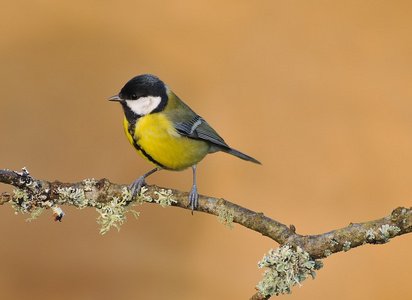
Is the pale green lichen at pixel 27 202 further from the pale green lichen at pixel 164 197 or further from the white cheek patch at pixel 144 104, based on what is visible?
the white cheek patch at pixel 144 104

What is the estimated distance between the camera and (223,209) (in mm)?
844

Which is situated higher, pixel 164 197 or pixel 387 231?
pixel 164 197

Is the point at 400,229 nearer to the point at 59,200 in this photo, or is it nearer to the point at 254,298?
the point at 254,298

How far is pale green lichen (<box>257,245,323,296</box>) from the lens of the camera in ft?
2.45

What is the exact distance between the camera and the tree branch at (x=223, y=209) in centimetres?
70

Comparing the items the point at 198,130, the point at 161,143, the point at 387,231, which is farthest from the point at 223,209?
the point at 198,130

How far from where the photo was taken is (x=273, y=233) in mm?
788

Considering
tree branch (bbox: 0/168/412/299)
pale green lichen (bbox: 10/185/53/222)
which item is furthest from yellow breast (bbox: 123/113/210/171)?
pale green lichen (bbox: 10/185/53/222)

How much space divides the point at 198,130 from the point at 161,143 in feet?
0.55

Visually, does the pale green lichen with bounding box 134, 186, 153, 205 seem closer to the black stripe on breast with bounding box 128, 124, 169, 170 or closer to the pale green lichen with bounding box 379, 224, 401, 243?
the black stripe on breast with bounding box 128, 124, 169, 170

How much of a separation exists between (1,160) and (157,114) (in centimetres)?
70

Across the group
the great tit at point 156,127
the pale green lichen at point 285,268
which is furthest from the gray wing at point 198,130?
the pale green lichen at point 285,268

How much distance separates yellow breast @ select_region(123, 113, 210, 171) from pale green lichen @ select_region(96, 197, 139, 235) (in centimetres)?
27

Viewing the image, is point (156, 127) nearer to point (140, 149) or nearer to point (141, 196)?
point (140, 149)
